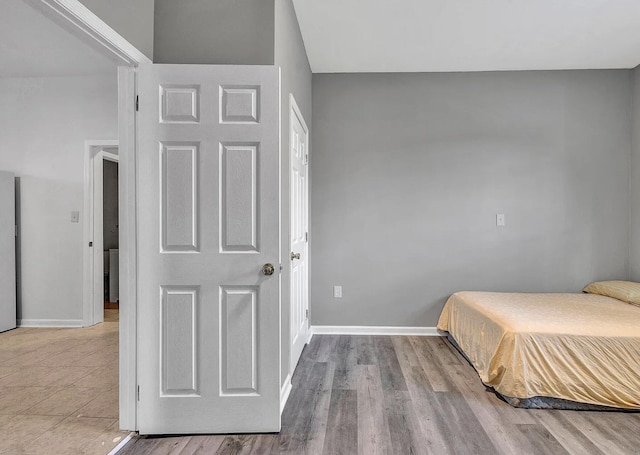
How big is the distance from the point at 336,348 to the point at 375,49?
2.62 m

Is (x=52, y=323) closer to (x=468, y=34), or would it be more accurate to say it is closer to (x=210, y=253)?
(x=210, y=253)

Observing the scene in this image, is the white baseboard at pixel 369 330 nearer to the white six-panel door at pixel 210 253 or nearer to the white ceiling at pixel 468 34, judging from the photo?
the white six-panel door at pixel 210 253

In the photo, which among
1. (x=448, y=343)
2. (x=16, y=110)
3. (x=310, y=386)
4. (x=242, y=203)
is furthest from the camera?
(x=16, y=110)

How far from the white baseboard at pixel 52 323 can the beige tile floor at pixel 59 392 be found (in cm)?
19

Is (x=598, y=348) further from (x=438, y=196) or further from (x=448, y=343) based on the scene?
(x=438, y=196)

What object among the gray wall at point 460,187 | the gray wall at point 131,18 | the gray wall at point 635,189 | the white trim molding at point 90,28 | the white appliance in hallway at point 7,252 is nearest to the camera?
the white trim molding at point 90,28

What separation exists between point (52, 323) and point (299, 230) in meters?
2.99

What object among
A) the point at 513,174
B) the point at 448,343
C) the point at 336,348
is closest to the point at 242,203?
the point at 336,348

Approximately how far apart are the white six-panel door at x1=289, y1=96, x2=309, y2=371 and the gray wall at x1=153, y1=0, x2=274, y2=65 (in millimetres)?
607

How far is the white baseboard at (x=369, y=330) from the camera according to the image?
3.97 metres

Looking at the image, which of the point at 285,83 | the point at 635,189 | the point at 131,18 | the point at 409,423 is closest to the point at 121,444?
the point at 409,423

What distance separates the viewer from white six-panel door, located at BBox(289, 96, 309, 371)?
2865 millimetres

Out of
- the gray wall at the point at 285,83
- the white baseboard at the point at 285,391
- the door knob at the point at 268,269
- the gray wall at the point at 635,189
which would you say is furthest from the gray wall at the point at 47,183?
the gray wall at the point at 635,189

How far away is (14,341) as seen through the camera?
3736 mm
